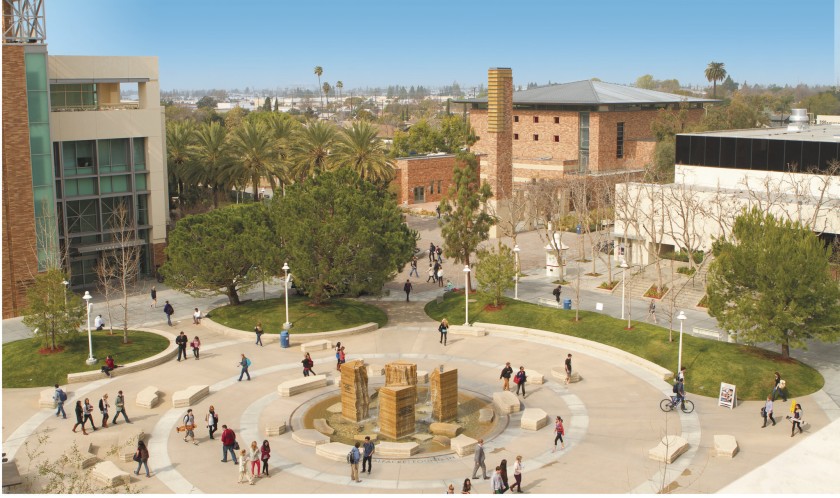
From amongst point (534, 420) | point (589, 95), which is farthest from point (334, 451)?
point (589, 95)

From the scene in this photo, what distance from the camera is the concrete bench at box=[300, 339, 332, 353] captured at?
41.9m

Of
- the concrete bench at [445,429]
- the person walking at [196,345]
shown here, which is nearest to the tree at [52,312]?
the person walking at [196,345]

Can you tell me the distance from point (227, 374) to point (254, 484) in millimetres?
11466

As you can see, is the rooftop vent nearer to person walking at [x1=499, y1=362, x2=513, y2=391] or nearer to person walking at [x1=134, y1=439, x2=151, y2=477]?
person walking at [x1=499, y1=362, x2=513, y2=391]

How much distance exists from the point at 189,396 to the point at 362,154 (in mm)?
34655

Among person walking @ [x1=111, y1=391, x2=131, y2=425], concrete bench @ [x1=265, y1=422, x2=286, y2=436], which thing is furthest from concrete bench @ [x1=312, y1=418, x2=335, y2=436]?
person walking @ [x1=111, y1=391, x2=131, y2=425]

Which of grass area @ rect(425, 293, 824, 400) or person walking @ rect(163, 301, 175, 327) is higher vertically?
person walking @ rect(163, 301, 175, 327)

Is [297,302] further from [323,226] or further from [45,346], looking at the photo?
[45,346]

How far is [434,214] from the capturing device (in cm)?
8025

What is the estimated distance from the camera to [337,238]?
1710 inches

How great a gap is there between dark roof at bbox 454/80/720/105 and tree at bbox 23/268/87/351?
186 ft

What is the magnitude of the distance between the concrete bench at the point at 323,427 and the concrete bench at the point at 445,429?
3589 mm

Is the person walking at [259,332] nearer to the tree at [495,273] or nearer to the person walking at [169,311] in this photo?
the person walking at [169,311]

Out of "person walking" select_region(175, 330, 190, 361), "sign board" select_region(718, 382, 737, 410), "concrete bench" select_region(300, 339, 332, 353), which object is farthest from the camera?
"concrete bench" select_region(300, 339, 332, 353)
